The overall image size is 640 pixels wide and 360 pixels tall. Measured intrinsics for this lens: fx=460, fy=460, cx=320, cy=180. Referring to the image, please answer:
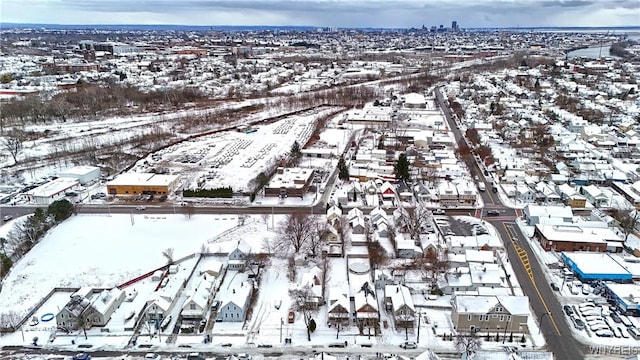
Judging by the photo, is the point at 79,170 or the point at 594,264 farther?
→ the point at 79,170

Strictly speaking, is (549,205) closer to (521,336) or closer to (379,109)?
(521,336)

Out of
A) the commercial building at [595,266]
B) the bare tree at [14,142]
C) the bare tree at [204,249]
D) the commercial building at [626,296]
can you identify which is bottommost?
the commercial building at [626,296]

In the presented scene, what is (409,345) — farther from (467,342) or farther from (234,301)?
(234,301)

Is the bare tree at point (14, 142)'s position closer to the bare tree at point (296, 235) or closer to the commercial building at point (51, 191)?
the commercial building at point (51, 191)

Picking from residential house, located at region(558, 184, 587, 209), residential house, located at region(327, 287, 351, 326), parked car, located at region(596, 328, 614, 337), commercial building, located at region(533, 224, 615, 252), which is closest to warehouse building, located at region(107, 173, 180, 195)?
residential house, located at region(327, 287, 351, 326)

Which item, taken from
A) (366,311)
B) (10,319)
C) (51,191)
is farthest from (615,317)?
(51,191)

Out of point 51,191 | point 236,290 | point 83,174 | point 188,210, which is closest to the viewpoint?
point 236,290

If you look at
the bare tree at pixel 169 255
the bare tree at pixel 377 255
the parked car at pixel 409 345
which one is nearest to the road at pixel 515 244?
the parked car at pixel 409 345
